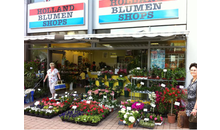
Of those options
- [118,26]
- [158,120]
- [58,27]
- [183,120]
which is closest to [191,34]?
[118,26]

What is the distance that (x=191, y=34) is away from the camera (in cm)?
648

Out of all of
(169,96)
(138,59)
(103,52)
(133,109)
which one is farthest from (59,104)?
(103,52)

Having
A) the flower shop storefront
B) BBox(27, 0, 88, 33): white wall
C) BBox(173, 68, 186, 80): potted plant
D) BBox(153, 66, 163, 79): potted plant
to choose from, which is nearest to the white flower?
the flower shop storefront

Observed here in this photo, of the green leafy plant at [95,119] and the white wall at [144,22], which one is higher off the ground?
the white wall at [144,22]

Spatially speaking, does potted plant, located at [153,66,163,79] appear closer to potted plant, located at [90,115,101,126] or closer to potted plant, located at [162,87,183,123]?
potted plant, located at [162,87,183,123]

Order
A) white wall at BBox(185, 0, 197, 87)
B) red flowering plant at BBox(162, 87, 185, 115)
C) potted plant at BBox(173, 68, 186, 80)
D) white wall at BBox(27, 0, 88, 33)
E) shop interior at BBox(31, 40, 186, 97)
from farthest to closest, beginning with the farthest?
white wall at BBox(27, 0, 88, 33)
shop interior at BBox(31, 40, 186, 97)
white wall at BBox(185, 0, 197, 87)
potted plant at BBox(173, 68, 186, 80)
red flowering plant at BBox(162, 87, 185, 115)

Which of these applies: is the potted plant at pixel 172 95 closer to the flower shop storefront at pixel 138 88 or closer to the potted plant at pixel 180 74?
the flower shop storefront at pixel 138 88

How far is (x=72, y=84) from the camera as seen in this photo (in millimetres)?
10492

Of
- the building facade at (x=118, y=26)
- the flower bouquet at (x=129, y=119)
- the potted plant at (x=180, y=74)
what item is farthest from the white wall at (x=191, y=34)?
the flower bouquet at (x=129, y=119)

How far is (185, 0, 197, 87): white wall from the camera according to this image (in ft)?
21.1

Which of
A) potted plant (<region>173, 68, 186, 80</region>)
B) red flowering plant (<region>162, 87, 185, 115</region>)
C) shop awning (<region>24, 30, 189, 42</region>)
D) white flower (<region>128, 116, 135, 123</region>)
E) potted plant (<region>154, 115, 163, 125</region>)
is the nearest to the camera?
white flower (<region>128, 116, 135, 123</region>)

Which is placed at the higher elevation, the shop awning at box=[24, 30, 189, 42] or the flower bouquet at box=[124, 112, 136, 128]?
the shop awning at box=[24, 30, 189, 42]

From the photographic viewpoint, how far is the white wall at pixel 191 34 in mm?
6430

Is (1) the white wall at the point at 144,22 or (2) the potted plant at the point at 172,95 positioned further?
(1) the white wall at the point at 144,22
